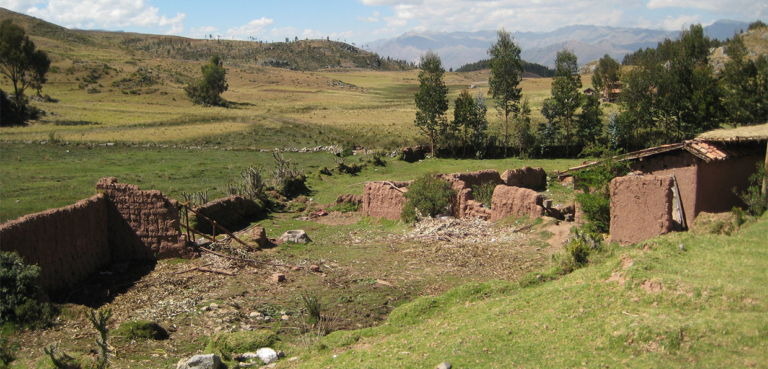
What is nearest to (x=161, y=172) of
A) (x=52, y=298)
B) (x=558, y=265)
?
(x=52, y=298)

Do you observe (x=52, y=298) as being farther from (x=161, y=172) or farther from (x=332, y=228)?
(x=161, y=172)

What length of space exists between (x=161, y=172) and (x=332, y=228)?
15.9m

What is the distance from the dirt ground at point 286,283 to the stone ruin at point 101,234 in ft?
1.45

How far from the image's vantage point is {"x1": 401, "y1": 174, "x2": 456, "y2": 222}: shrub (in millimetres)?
19594

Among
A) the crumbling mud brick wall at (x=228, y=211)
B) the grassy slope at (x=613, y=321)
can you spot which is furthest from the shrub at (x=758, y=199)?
the crumbling mud brick wall at (x=228, y=211)

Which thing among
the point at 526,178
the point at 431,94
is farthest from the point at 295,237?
the point at 431,94

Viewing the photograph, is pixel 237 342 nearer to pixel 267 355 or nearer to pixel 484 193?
pixel 267 355

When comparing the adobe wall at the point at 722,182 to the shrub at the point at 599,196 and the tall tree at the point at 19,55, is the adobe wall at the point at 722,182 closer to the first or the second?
the shrub at the point at 599,196

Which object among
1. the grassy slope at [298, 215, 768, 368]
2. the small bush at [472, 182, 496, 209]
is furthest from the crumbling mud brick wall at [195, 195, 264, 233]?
the grassy slope at [298, 215, 768, 368]

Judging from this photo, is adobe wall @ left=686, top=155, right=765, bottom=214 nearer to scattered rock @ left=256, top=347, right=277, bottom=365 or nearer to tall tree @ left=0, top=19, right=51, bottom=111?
scattered rock @ left=256, top=347, right=277, bottom=365

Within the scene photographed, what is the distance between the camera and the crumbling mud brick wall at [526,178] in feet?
78.6

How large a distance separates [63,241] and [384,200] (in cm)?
1162

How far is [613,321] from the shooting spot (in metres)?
7.28

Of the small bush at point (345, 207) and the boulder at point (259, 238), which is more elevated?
the boulder at point (259, 238)
